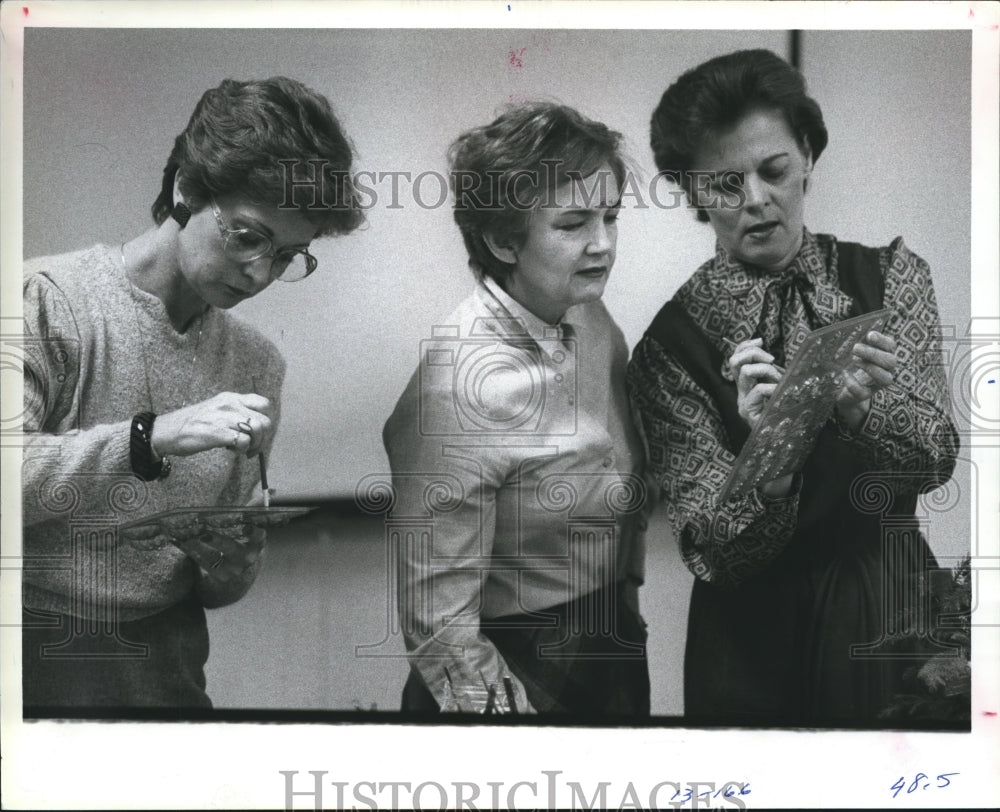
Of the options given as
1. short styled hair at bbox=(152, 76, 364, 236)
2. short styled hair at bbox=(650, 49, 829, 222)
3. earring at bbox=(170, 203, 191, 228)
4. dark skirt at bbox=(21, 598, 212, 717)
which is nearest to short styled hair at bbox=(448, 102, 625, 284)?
short styled hair at bbox=(650, 49, 829, 222)

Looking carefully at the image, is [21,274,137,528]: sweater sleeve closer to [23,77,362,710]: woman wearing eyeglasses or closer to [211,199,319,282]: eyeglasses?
[23,77,362,710]: woman wearing eyeglasses

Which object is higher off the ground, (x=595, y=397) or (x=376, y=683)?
(x=595, y=397)

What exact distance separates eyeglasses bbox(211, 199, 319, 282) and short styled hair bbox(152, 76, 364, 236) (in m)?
0.10

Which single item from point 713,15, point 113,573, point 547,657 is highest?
point 713,15

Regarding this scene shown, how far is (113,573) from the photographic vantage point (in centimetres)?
417

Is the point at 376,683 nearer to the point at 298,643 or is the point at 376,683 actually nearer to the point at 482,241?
the point at 298,643

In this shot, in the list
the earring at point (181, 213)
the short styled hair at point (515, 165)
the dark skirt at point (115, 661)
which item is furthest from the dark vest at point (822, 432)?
the dark skirt at point (115, 661)

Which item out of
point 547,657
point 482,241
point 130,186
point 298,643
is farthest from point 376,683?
point 130,186

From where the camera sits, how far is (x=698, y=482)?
162 inches

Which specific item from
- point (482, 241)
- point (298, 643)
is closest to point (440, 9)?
point (482, 241)

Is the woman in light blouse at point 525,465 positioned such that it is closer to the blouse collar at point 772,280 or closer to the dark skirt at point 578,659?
the dark skirt at point 578,659

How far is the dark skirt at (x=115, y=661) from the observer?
4184mm

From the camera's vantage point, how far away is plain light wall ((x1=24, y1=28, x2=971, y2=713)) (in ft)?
13.6

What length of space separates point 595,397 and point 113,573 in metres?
1.62
